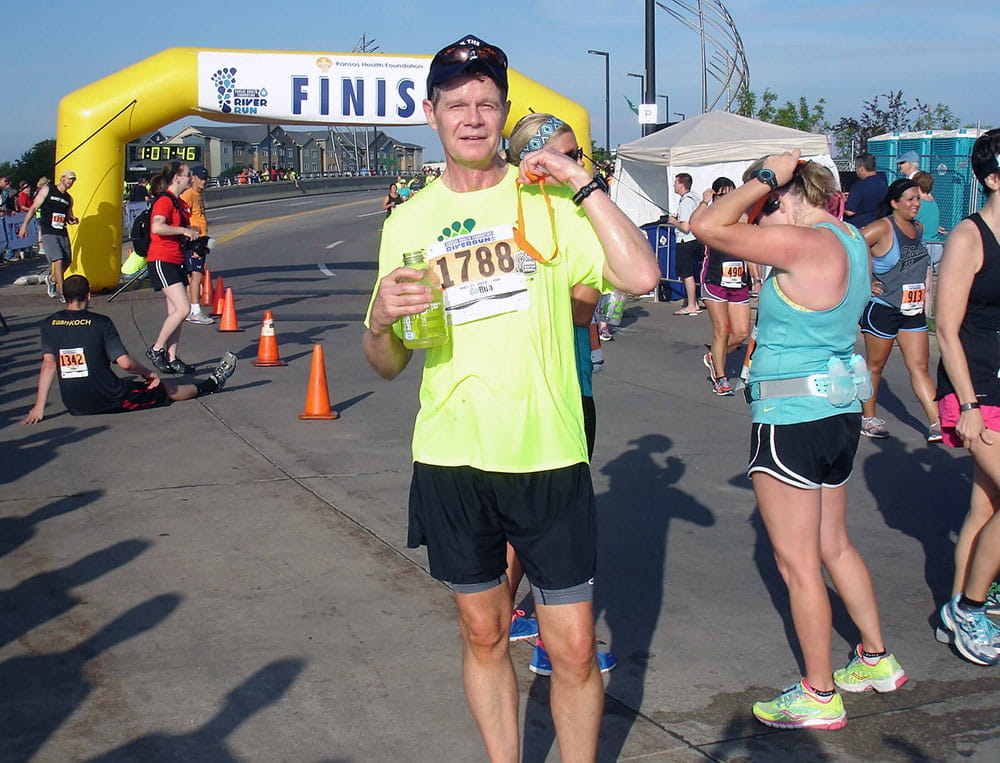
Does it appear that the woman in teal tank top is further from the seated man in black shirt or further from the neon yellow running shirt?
the seated man in black shirt

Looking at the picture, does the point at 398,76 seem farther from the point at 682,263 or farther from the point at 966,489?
the point at 966,489

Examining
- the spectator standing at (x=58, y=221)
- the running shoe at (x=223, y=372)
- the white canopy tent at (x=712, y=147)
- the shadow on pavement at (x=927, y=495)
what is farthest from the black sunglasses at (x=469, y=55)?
the spectator standing at (x=58, y=221)

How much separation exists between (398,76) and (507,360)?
15.5 m

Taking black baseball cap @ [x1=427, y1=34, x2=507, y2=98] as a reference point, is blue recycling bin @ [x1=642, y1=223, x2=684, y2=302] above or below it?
below

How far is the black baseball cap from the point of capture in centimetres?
287

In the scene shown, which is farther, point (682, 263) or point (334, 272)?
point (334, 272)

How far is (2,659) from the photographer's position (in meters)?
4.15

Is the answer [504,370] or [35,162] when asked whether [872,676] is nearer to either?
[504,370]

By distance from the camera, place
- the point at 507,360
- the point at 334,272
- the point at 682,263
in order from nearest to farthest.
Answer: the point at 507,360, the point at 682,263, the point at 334,272

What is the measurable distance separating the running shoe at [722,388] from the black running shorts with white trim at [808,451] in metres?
5.83

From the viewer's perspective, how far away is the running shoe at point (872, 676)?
391 cm

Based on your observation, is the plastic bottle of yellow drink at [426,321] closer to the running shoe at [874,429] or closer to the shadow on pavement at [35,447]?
the shadow on pavement at [35,447]

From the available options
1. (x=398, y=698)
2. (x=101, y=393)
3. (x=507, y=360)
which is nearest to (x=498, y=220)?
(x=507, y=360)

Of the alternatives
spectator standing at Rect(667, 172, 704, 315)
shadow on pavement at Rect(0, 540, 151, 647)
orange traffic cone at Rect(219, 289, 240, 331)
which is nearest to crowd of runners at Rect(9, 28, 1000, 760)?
shadow on pavement at Rect(0, 540, 151, 647)
